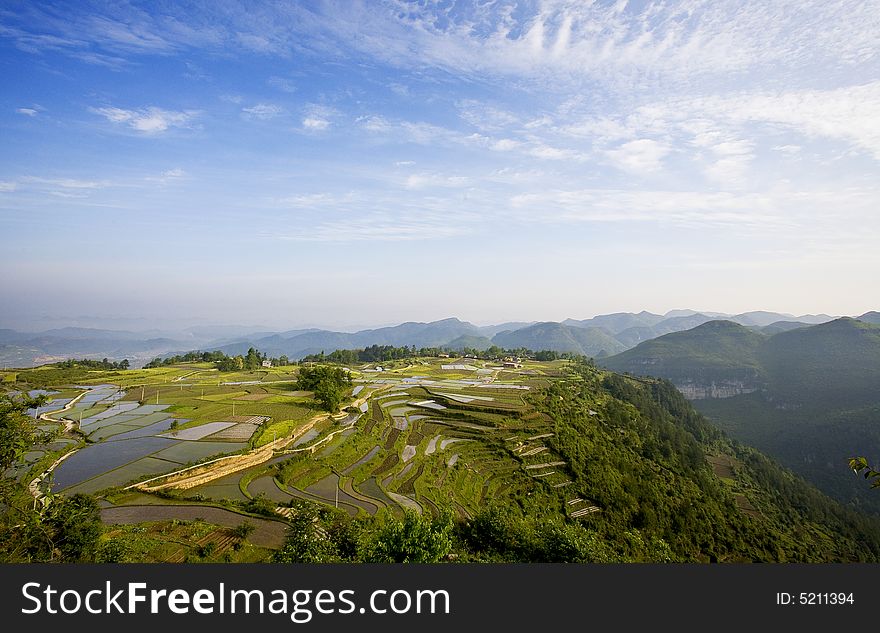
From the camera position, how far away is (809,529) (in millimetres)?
61438

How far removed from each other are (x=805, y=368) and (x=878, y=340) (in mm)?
33169

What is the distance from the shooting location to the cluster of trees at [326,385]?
4922cm

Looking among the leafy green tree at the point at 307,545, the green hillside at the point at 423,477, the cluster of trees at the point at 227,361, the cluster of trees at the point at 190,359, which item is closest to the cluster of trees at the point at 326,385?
the green hillside at the point at 423,477

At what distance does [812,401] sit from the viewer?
13962 cm

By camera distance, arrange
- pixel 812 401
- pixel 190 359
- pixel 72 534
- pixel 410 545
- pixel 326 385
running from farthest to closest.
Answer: pixel 812 401 → pixel 190 359 → pixel 326 385 → pixel 410 545 → pixel 72 534

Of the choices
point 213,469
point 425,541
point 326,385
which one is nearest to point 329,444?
point 213,469

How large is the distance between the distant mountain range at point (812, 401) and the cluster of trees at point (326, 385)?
11222 centimetres

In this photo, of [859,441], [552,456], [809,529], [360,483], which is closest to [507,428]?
[552,456]

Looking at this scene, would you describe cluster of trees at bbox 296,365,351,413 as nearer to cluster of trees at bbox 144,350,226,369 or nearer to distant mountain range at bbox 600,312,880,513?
cluster of trees at bbox 144,350,226,369

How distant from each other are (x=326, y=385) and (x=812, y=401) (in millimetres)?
169359

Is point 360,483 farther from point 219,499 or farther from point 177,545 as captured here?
point 177,545

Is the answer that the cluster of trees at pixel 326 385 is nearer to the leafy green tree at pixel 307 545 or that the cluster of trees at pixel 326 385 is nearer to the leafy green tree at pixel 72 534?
the leafy green tree at pixel 307 545

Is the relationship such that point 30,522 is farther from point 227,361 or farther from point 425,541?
point 227,361

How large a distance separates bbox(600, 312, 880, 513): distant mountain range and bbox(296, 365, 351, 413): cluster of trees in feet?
368
